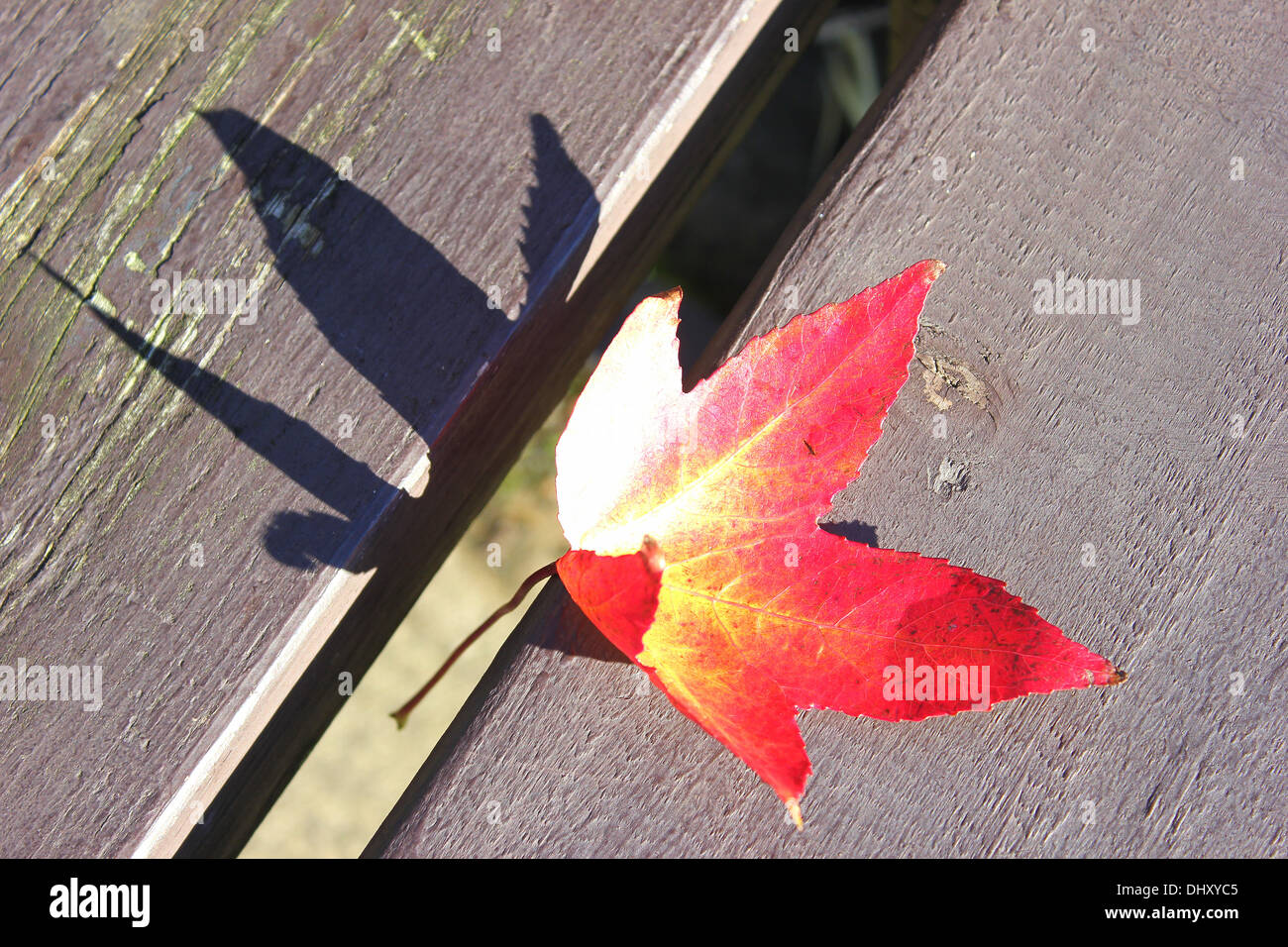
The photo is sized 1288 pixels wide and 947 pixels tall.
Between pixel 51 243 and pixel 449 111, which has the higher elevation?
pixel 51 243

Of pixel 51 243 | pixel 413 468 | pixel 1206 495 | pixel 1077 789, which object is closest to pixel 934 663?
pixel 1077 789

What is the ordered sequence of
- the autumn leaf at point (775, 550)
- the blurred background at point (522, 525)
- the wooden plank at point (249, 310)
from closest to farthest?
the autumn leaf at point (775, 550)
the wooden plank at point (249, 310)
the blurred background at point (522, 525)

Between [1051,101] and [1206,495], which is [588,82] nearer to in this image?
[1051,101]

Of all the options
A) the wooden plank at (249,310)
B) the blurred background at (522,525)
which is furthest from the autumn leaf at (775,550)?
the blurred background at (522,525)

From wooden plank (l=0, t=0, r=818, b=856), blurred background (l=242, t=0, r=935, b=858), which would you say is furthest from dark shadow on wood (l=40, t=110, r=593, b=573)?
blurred background (l=242, t=0, r=935, b=858)

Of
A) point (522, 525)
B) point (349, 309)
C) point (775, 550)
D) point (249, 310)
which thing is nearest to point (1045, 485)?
point (775, 550)

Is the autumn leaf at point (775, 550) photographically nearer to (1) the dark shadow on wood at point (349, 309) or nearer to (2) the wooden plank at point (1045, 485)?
(2) the wooden plank at point (1045, 485)

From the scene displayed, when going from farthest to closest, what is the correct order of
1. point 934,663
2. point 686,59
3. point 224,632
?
point 686,59, point 224,632, point 934,663
